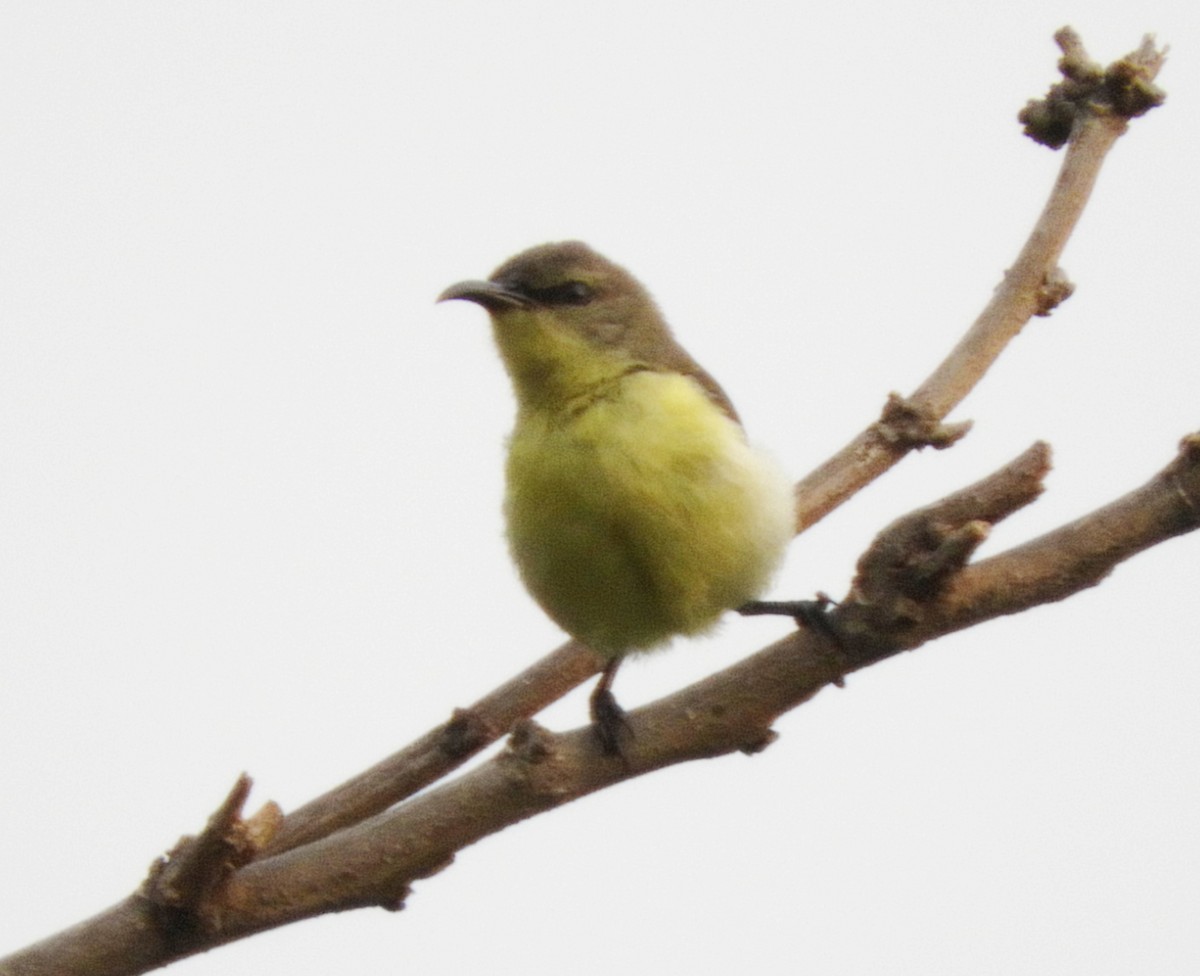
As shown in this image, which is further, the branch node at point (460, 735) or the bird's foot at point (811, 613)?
the branch node at point (460, 735)

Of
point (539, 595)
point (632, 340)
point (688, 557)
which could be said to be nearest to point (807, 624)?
point (688, 557)

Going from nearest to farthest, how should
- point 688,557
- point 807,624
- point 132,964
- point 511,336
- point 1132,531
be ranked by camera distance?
1. point 1132,531
2. point 132,964
3. point 807,624
4. point 688,557
5. point 511,336

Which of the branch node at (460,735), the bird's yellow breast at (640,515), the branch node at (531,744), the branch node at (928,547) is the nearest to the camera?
the branch node at (928,547)

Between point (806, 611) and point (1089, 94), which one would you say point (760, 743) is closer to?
point (806, 611)

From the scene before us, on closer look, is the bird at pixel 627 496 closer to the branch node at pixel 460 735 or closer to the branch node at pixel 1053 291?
the branch node at pixel 460 735

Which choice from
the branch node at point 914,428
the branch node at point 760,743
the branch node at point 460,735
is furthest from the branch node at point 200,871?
the branch node at point 914,428

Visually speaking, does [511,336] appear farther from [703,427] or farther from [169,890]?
[169,890]
